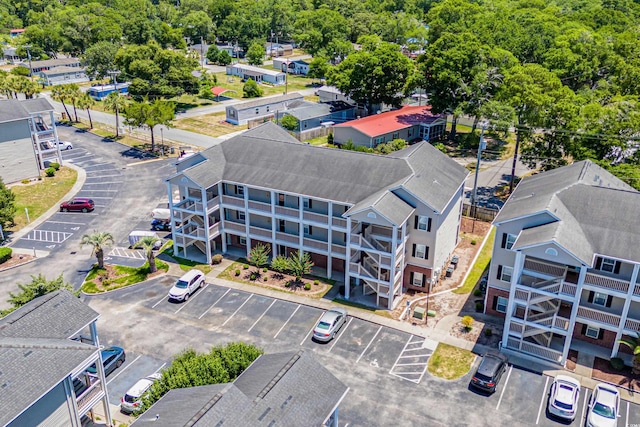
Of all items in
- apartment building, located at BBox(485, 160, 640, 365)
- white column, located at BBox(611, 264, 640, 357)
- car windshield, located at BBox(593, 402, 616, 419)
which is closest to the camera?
car windshield, located at BBox(593, 402, 616, 419)

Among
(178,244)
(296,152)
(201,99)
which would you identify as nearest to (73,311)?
(178,244)

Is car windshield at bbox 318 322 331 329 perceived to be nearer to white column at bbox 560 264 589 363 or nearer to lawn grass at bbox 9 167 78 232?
white column at bbox 560 264 589 363

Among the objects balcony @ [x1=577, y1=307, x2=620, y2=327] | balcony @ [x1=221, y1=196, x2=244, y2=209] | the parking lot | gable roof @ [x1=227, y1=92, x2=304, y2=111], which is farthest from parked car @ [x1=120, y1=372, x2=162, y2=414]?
gable roof @ [x1=227, y1=92, x2=304, y2=111]

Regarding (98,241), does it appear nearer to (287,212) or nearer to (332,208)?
(287,212)

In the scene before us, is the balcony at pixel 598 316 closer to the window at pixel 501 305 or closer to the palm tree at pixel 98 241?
the window at pixel 501 305

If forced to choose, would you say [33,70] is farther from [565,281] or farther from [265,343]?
[565,281]
